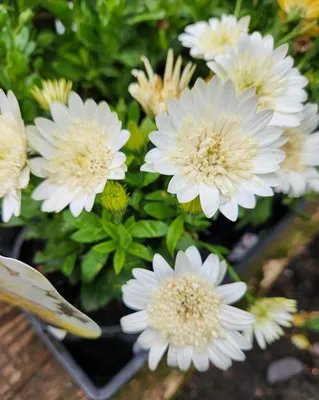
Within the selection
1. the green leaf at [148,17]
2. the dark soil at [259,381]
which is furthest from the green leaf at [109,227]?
the dark soil at [259,381]

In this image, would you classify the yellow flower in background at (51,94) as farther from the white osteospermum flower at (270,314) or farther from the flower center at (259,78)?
the white osteospermum flower at (270,314)

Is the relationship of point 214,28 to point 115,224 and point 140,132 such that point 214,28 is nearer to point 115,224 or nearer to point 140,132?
point 140,132

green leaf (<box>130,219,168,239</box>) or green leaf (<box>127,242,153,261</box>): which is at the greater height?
green leaf (<box>130,219,168,239</box>)

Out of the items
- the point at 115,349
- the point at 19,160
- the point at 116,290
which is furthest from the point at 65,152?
the point at 115,349

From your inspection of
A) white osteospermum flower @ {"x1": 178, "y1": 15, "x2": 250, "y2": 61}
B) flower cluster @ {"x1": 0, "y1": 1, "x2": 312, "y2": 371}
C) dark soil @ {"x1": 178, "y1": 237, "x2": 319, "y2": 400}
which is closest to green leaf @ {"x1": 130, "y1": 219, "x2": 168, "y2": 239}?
flower cluster @ {"x1": 0, "y1": 1, "x2": 312, "y2": 371}

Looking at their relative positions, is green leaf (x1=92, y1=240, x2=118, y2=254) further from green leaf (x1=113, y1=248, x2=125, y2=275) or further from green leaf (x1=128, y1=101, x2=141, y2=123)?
green leaf (x1=128, y1=101, x2=141, y2=123)
